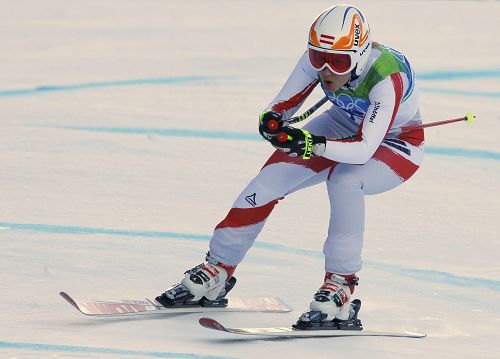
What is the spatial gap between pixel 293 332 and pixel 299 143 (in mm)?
720

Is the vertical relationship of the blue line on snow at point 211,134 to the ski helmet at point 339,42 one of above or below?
below

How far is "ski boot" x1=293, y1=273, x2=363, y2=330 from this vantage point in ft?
17.6

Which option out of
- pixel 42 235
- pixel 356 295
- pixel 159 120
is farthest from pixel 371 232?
pixel 159 120

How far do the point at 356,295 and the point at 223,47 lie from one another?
7.07 m

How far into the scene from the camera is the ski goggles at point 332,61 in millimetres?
5395

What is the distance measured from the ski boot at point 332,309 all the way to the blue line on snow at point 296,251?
881 millimetres

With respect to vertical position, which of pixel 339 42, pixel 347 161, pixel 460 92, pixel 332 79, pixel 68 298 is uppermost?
pixel 460 92

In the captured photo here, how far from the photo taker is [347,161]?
5.38 m

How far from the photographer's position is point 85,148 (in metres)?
8.73

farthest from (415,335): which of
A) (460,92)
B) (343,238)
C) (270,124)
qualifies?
(460,92)

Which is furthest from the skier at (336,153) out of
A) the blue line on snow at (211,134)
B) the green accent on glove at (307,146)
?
the blue line on snow at (211,134)

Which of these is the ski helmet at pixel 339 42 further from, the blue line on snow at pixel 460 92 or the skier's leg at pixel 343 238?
the blue line on snow at pixel 460 92

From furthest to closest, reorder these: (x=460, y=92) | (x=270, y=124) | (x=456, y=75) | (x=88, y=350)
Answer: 1. (x=456, y=75)
2. (x=460, y=92)
3. (x=270, y=124)
4. (x=88, y=350)

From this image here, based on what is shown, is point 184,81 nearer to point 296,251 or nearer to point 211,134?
point 211,134
